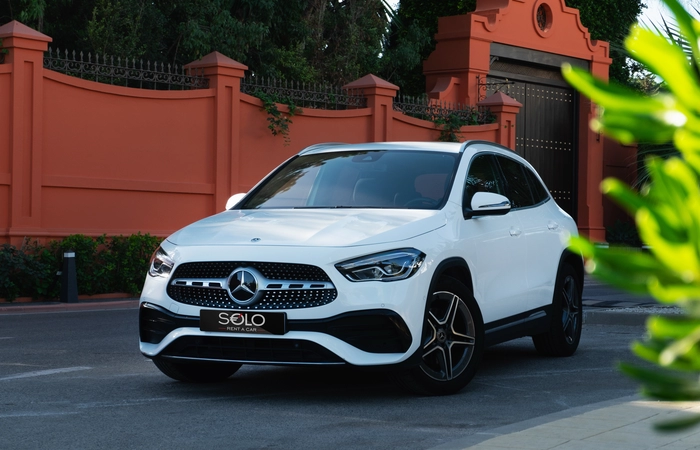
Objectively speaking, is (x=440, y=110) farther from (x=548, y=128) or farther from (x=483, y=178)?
(x=483, y=178)

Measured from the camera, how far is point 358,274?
6492mm

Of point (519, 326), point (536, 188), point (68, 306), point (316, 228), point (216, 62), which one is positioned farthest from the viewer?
point (216, 62)

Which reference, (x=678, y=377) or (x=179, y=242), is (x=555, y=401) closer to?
(x=179, y=242)

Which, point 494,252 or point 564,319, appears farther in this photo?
point 564,319

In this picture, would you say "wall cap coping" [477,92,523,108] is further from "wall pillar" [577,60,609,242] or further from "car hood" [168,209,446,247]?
"car hood" [168,209,446,247]

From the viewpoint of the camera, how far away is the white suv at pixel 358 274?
646 centimetres

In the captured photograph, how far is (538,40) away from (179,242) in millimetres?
20050

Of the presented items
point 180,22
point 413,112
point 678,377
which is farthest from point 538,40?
point 678,377

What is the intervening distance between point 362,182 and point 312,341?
1.85 meters

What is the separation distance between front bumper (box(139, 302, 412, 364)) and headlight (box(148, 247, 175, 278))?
0.34 m

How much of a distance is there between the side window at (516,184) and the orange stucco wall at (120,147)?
27.3 ft

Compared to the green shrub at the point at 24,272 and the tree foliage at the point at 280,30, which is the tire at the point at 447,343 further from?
the tree foliage at the point at 280,30

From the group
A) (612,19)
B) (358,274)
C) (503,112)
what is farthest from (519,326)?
(612,19)

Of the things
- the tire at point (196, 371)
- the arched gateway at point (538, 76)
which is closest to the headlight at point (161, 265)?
the tire at point (196, 371)
